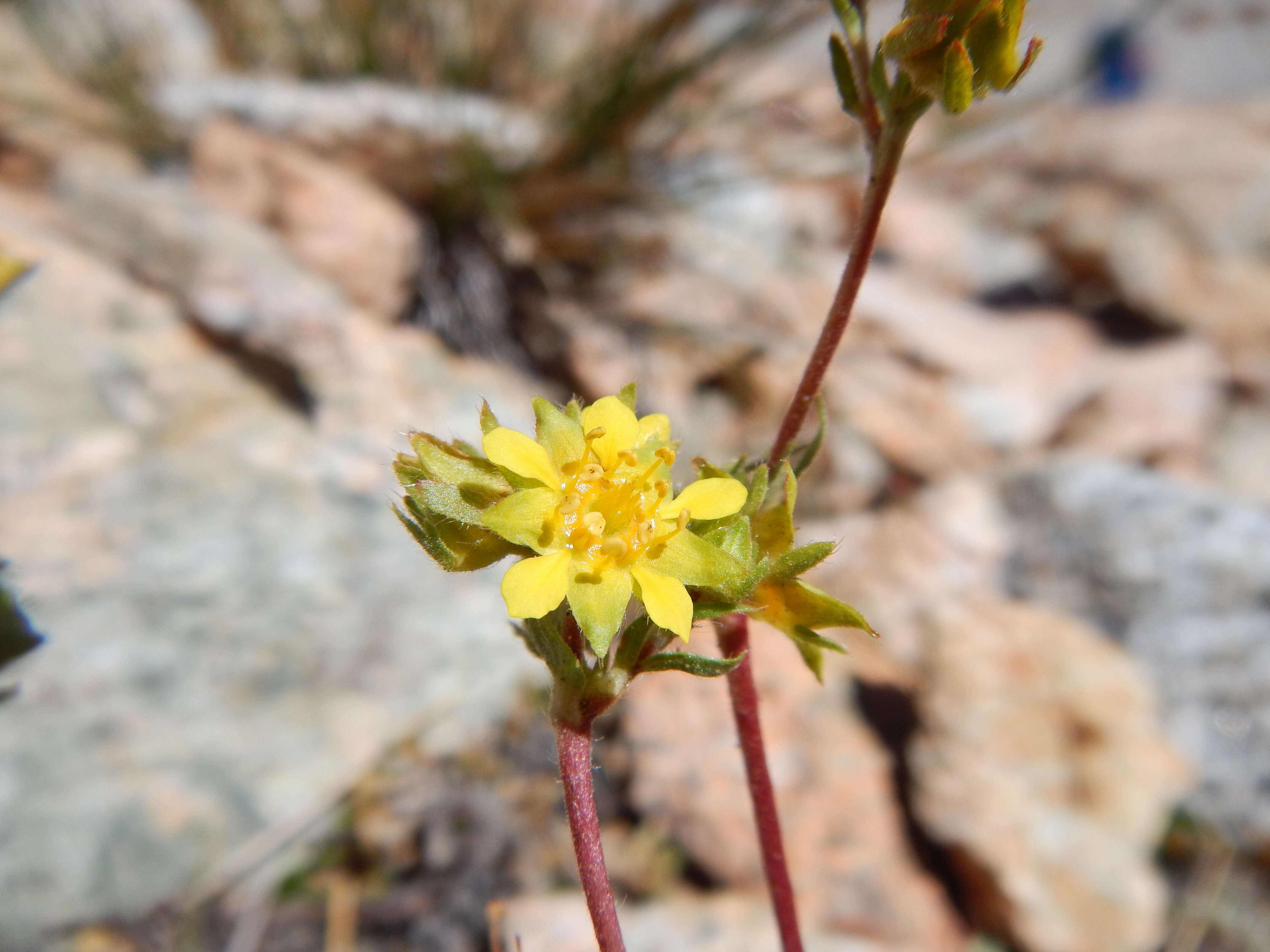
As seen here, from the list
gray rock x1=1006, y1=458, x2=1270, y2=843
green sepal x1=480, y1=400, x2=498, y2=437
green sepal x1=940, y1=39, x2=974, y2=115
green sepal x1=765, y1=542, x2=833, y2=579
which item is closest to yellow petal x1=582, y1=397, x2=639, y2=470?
green sepal x1=480, y1=400, x2=498, y2=437

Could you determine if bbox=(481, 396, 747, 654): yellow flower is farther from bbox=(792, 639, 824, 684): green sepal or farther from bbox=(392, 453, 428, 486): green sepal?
bbox=(792, 639, 824, 684): green sepal

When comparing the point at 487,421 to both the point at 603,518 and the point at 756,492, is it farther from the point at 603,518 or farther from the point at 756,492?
the point at 756,492

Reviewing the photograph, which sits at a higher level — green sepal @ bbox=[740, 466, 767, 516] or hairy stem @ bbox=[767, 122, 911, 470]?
hairy stem @ bbox=[767, 122, 911, 470]

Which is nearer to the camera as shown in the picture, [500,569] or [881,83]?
[881,83]

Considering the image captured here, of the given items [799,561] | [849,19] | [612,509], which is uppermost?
[849,19]

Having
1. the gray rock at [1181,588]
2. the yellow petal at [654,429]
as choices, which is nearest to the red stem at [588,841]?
the yellow petal at [654,429]

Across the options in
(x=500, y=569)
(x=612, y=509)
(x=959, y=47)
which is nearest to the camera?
(x=959, y=47)

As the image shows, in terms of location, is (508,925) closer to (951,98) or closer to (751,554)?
(751,554)

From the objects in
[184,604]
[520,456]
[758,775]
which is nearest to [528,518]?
[520,456]
